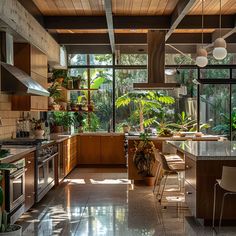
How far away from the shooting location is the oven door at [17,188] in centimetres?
452

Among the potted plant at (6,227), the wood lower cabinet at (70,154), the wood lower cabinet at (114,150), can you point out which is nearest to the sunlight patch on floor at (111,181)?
the wood lower cabinet at (70,154)

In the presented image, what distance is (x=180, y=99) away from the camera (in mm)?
11148

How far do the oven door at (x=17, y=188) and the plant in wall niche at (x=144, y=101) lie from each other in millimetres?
6112

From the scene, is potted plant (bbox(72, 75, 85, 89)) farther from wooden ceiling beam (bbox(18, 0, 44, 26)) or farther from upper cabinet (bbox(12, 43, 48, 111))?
upper cabinet (bbox(12, 43, 48, 111))

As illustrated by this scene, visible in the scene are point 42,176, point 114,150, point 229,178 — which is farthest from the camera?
point 114,150

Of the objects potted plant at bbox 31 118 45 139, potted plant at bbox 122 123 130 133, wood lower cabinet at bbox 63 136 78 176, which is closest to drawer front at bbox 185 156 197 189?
potted plant at bbox 31 118 45 139

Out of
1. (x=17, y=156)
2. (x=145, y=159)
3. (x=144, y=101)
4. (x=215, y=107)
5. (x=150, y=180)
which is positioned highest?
(x=144, y=101)

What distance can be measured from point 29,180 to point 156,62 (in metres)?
4.30

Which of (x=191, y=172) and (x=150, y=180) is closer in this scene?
(x=191, y=172)

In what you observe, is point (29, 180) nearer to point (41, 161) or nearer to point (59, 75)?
point (41, 161)

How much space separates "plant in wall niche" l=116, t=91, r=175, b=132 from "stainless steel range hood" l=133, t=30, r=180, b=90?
214cm

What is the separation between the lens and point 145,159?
7586mm

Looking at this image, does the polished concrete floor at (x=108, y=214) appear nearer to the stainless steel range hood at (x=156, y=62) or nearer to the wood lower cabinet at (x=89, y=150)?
the stainless steel range hood at (x=156, y=62)

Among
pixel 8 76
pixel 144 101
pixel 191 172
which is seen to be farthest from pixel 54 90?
pixel 191 172
